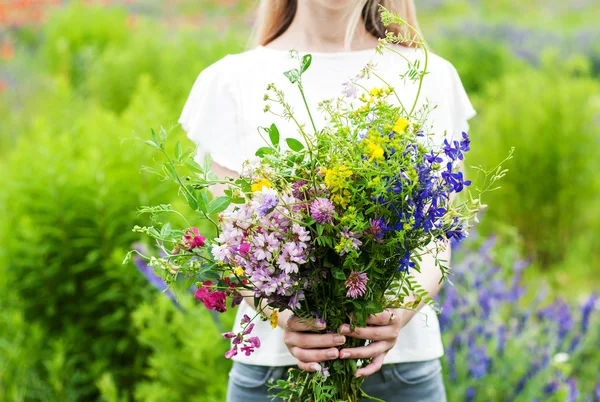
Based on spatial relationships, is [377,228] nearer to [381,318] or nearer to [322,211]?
[322,211]

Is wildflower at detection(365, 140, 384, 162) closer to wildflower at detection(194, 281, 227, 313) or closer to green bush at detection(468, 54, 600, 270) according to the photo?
wildflower at detection(194, 281, 227, 313)

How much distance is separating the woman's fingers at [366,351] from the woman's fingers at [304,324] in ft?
0.22

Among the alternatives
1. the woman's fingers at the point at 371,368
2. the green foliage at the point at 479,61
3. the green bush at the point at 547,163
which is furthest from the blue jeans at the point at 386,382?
the green foliage at the point at 479,61

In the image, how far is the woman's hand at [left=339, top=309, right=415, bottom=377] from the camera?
126 centimetres

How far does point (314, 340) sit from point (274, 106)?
0.64 metres

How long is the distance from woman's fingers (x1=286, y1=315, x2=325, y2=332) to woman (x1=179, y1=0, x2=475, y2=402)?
11.9 inches

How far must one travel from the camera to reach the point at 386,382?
1624 mm

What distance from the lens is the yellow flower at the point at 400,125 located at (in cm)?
108

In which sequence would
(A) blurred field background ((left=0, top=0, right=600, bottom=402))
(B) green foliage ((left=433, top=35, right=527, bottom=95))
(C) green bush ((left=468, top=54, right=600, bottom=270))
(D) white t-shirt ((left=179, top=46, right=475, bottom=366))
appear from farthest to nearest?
(B) green foliage ((left=433, top=35, right=527, bottom=95)) < (C) green bush ((left=468, top=54, right=600, bottom=270)) < (A) blurred field background ((left=0, top=0, right=600, bottom=402)) < (D) white t-shirt ((left=179, top=46, right=475, bottom=366))

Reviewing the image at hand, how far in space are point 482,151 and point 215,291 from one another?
3725 mm

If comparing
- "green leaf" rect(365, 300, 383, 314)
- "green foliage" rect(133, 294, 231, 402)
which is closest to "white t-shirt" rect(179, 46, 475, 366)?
"green leaf" rect(365, 300, 383, 314)

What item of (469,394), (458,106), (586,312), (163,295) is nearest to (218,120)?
(458,106)

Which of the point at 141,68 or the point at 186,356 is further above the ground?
the point at 141,68

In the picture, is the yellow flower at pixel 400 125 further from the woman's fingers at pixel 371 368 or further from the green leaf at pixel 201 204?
the woman's fingers at pixel 371 368
